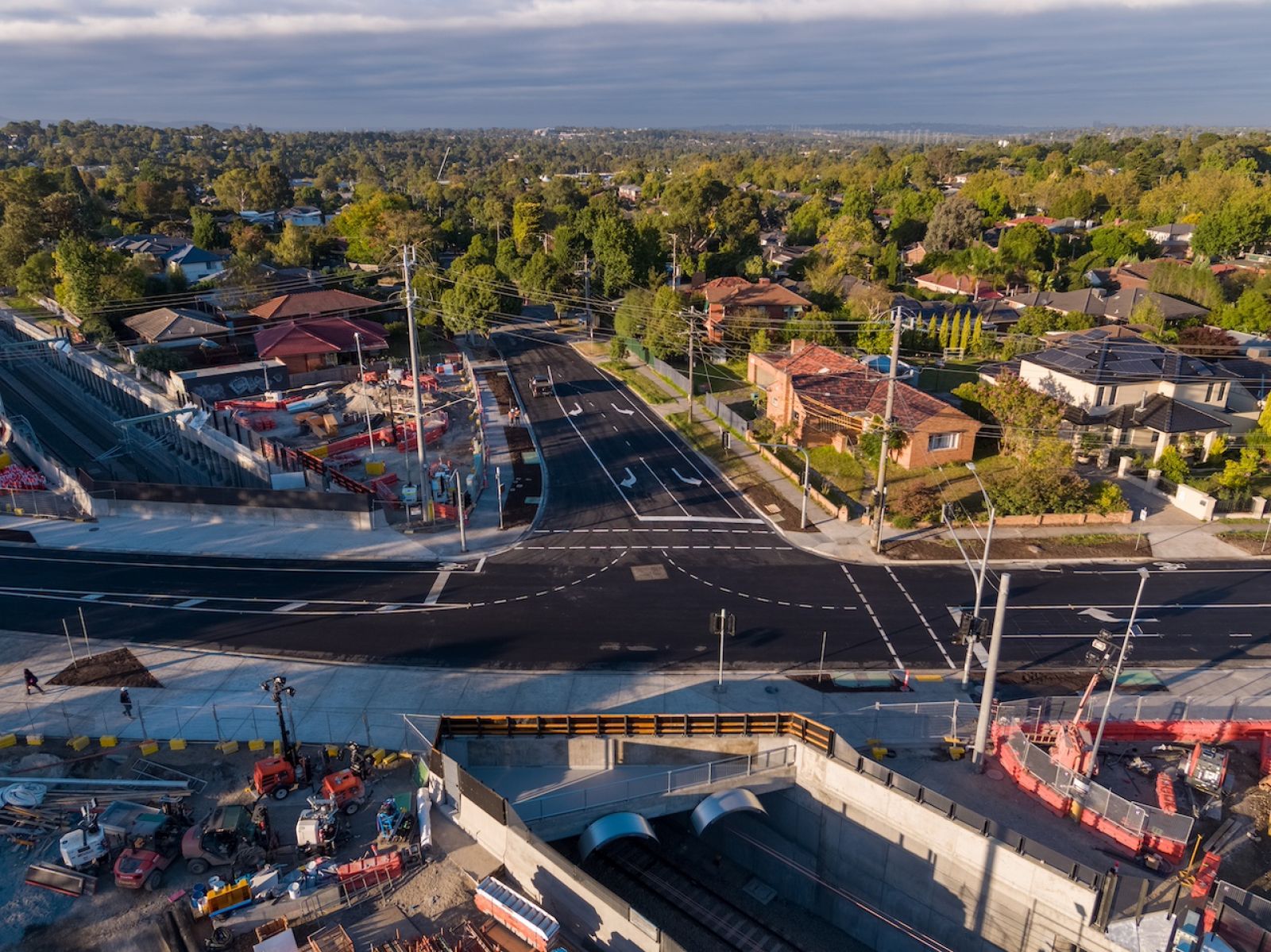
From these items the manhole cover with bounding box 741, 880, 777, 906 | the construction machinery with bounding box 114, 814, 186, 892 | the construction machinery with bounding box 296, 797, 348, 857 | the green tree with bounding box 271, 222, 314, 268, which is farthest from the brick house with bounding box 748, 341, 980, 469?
the green tree with bounding box 271, 222, 314, 268

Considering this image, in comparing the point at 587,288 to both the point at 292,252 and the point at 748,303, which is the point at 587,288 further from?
the point at 292,252

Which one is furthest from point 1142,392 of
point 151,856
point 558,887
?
point 151,856

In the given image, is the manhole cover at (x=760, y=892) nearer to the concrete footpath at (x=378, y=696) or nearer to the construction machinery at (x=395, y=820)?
the concrete footpath at (x=378, y=696)

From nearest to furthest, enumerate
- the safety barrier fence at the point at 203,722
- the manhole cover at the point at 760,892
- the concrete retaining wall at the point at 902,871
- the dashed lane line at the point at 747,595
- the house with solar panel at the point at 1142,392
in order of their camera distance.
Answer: the concrete retaining wall at the point at 902,871 < the manhole cover at the point at 760,892 < the safety barrier fence at the point at 203,722 < the dashed lane line at the point at 747,595 < the house with solar panel at the point at 1142,392

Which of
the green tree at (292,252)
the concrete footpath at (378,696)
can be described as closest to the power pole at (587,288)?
the green tree at (292,252)

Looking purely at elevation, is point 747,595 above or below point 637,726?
below
